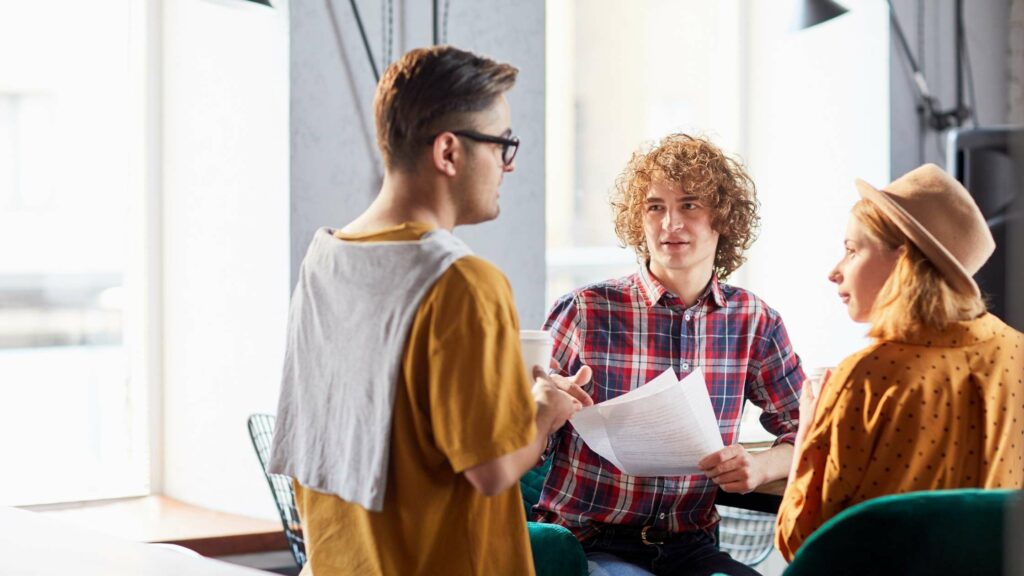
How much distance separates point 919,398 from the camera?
1.41 meters

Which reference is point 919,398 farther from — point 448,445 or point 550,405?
point 448,445

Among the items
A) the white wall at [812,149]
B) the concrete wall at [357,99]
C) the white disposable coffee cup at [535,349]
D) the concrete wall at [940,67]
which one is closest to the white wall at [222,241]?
the concrete wall at [357,99]

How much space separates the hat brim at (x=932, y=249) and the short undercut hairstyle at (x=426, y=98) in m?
0.63

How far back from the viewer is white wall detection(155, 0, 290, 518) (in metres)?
3.01

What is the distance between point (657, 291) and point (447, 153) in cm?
87

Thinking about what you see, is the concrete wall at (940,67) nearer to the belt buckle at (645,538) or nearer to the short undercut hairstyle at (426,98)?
the belt buckle at (645,538)

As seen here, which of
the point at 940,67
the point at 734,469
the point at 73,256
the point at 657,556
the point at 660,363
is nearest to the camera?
the point at 734,469

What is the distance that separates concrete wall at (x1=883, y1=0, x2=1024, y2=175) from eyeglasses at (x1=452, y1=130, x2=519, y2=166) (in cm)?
282

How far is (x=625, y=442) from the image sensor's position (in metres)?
1.77

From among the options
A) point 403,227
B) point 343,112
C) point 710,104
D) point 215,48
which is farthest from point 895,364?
point 710,104

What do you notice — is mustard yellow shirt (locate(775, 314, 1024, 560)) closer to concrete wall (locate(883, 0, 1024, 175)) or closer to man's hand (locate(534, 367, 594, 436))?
man's hand (locate(534, 367, 594, 436))

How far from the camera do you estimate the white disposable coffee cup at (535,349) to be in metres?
1.46

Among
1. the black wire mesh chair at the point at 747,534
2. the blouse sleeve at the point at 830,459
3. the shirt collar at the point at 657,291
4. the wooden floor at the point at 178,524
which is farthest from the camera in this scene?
the black wire mesh chair at the point at 747,534

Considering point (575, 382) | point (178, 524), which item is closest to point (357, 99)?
point (178, 524)
